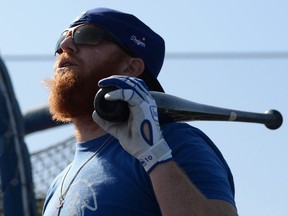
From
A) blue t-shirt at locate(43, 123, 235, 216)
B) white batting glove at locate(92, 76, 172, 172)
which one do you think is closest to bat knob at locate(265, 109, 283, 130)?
blue t-shirt at locate(43, 123, 235, 216)

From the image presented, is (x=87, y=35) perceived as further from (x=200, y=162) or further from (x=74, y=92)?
(x=200, y=162)

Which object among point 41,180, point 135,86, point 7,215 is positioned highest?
point 135,86

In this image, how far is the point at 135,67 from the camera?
4625 mm

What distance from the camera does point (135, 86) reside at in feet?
12.0

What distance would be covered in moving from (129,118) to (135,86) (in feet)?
0.38

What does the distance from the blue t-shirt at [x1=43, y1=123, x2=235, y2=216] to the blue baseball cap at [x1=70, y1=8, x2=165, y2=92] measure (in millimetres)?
601

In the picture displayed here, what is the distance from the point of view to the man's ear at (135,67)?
4.59 m

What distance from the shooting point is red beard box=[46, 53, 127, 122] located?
439cm

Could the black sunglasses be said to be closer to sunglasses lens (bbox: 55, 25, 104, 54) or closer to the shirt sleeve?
sunglasses lens (bbox: 55, 25, 104, 54)

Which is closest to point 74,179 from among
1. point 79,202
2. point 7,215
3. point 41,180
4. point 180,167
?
point 79,202

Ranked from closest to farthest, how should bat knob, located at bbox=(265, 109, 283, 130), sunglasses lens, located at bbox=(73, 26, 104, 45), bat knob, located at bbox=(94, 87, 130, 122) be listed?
bat knob, located at bbox=(94, 87, 130, 122) < sunglasses lens, located at bbox=(73, 26, 104, 45) < bat knob, located at bbox=(265, 109, 283, 130)

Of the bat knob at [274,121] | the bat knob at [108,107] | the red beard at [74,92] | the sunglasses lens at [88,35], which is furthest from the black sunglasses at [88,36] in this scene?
the bat knob at [108,107]

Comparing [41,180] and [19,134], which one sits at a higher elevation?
[19,134]

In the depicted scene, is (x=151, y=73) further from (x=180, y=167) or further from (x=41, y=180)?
(x=41, y=180)
